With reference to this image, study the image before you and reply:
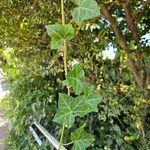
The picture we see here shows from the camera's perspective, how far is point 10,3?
2.47 metres

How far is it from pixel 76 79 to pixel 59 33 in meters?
0.09

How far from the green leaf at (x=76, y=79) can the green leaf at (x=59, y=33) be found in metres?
0.05

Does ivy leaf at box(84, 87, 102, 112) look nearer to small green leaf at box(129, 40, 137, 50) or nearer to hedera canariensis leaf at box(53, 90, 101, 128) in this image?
hedera canariensis leaf at box(53, 90, 101, 128)

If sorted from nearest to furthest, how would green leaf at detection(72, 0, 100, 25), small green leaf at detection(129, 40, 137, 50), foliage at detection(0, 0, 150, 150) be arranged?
green leaf at detection(72, 0, 100, 25) < small green leaf at detection(129, 40, 137, 50) < foliage at detection(0, 0, 150, 150)

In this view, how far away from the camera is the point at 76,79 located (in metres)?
0.68

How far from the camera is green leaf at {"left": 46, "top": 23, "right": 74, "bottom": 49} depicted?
0.70 meters

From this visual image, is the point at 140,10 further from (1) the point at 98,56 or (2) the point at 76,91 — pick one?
(2) the point at 76,91

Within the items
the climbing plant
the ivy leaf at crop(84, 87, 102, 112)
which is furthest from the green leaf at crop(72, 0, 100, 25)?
the ivy leaf at crop(84, 87, 102, 112)

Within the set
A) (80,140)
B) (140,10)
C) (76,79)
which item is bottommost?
(80,140)

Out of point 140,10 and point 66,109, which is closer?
point 66,109

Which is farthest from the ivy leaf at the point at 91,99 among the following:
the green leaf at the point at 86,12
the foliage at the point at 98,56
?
the foliage at the point at 98,56

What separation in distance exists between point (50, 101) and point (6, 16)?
1.11 meters

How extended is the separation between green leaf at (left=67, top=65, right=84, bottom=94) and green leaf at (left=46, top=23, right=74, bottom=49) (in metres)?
0.05

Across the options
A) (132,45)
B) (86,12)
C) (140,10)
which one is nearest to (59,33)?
(86,12)
